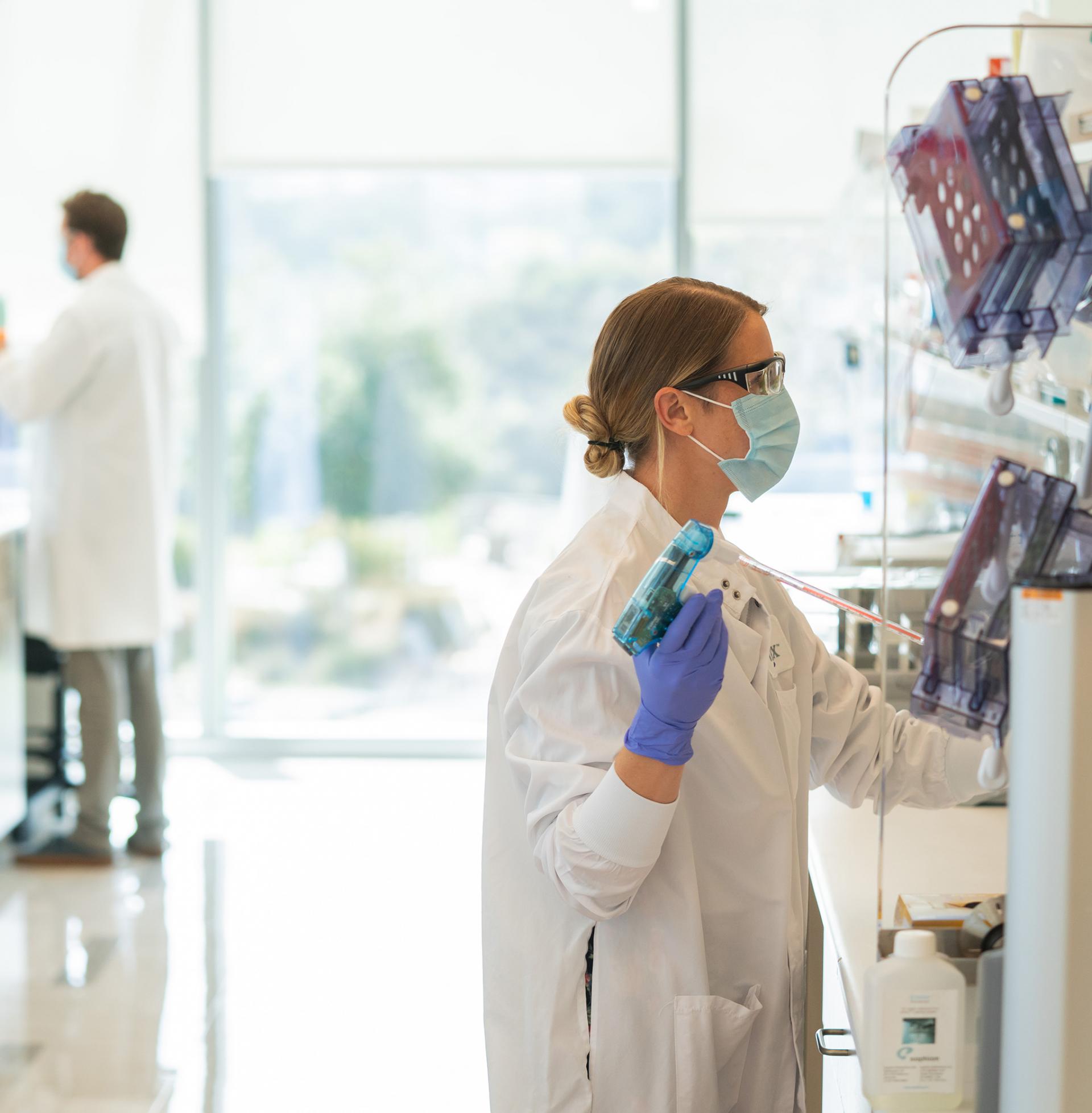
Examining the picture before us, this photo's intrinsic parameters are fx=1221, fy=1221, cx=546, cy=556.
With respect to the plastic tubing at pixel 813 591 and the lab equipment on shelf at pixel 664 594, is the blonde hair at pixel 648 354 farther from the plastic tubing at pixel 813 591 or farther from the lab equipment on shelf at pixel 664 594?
the lab equipment on shelf at pixel 664 594

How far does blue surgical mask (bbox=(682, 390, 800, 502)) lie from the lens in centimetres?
→ 125

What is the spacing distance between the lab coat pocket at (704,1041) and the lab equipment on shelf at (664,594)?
358 millimetres

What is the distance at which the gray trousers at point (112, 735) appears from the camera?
10.5 feet

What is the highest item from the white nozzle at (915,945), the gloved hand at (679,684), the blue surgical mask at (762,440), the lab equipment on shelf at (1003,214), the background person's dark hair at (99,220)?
the background person's dark hair at (99,220)

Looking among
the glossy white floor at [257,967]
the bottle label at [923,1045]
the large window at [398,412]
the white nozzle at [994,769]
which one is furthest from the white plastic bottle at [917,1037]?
the large window at [398,412]

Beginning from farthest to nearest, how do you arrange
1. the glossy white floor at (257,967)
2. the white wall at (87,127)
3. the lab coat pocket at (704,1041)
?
the white wall at (87,127) → the glossy white floor at (257,967) → the lab coat pocket at (704,1041)

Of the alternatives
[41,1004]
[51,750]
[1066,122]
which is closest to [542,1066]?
[1066,122]

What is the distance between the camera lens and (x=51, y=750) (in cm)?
338

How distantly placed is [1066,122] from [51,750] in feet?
10.3

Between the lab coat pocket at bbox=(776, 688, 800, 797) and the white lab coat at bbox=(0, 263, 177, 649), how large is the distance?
2.39 meters

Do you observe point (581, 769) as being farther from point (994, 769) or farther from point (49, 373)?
point (49, 373)

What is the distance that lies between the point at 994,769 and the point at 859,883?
39cm

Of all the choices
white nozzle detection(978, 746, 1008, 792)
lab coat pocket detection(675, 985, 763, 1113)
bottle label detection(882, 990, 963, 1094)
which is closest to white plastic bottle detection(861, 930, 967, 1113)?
bottle label detection(882, 990, 963, 1094)

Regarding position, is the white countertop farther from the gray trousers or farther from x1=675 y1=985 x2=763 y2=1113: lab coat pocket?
x1=675 y1=985 x2=763 y2=1113: lab coat pocket
